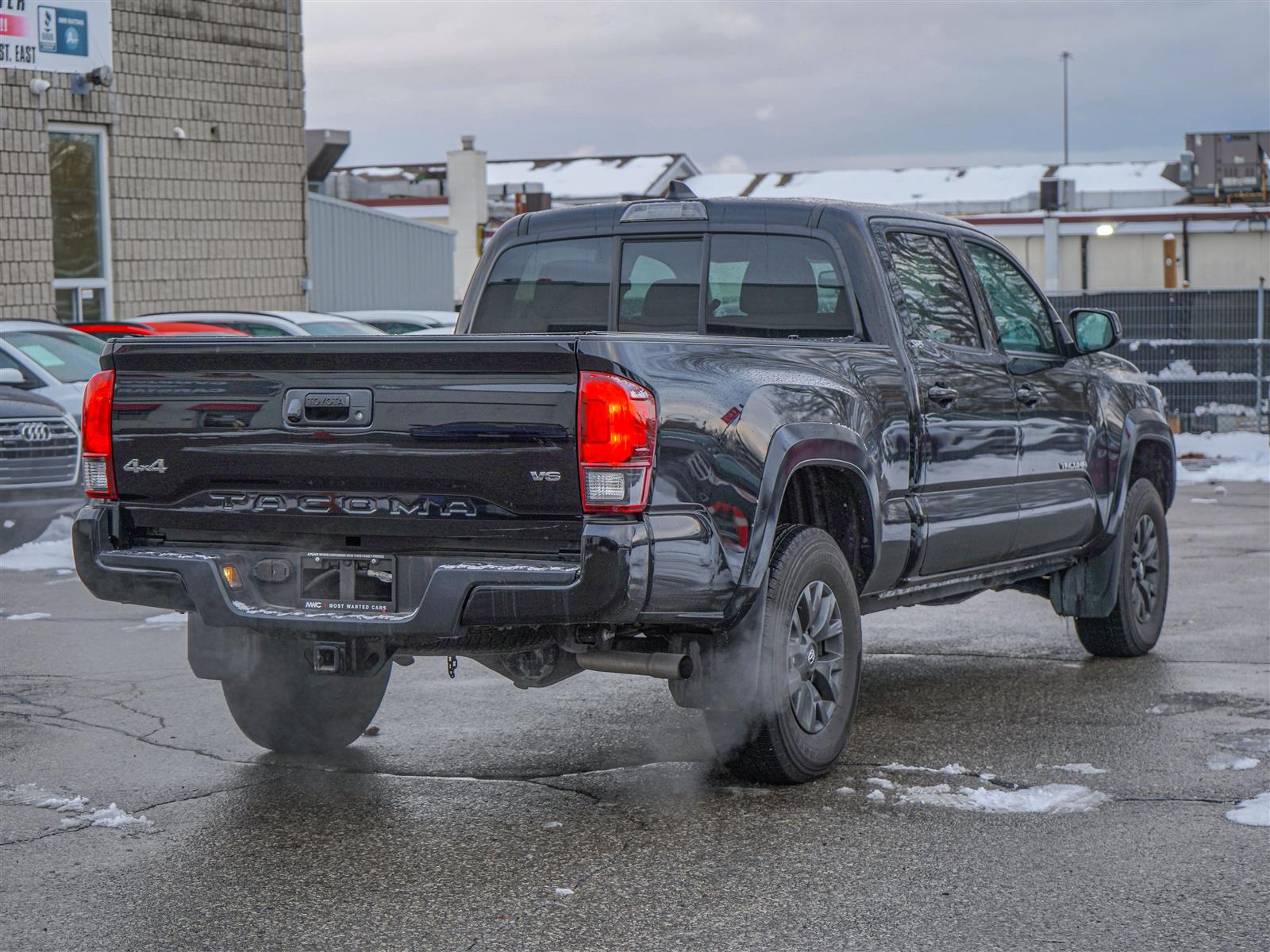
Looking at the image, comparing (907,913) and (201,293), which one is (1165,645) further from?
(201,293)

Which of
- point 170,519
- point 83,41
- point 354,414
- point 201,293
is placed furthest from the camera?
point 201,293

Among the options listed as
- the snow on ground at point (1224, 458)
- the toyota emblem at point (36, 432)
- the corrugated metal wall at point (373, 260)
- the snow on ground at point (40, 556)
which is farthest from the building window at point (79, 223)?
the snow on ground at point (1224, 458)

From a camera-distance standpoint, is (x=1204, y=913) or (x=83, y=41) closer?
(x=1204, y=913)

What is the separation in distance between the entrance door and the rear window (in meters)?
0.35

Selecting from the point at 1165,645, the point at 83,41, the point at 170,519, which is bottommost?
the point at 1165,645

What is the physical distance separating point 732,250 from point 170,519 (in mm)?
2376

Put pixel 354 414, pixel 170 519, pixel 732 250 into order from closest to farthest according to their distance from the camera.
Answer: pixel 354 414 < pixel 170 519 < pixel 732 250

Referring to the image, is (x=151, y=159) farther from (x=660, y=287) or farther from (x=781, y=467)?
(x=781, y=467)

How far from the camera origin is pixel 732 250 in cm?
647

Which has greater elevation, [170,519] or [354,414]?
[354,414]

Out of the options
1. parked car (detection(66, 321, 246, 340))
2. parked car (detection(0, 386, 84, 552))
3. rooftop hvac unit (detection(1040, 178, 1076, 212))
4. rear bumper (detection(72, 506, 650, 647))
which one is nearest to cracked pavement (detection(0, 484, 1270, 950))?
rear bumper (detection(72, 506, 650, 647))

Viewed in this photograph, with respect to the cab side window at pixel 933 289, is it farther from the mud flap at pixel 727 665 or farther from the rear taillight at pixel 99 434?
the rear taillight at pixel 99 434

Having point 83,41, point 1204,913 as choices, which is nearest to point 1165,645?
point 1204,913

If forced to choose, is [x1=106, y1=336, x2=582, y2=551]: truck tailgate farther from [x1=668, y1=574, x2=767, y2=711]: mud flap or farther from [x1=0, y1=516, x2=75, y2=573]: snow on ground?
[x1=0, y1=516, x2=75, y2=573]: snow on ground
